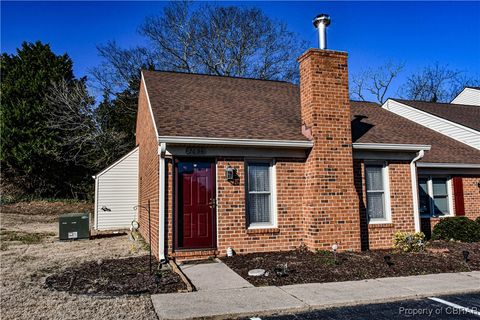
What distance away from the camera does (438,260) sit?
27.5ft

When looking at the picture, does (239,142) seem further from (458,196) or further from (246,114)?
(458,196)

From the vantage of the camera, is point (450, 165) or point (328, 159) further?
point (450, 165)

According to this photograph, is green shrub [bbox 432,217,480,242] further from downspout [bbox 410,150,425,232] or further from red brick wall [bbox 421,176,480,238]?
red brick wall [bbox 421,176,480,238]

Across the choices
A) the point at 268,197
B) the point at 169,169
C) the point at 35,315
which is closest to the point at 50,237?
the point at 169,169

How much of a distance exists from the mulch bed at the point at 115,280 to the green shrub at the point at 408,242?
5.68m

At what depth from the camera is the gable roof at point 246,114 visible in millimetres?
9380

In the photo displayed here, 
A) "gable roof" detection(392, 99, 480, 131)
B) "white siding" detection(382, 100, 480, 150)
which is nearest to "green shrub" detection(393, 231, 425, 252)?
"white siding" detection(382, 100, 480, 150)

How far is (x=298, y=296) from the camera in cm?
578

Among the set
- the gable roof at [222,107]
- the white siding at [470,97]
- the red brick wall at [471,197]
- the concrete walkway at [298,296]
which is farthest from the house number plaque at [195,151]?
the white siding at [470,97]

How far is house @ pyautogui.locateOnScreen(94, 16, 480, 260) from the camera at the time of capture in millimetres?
8758

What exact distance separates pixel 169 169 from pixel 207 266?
2294 millimetres

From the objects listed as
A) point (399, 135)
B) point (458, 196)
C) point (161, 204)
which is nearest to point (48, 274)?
point (161, 204)

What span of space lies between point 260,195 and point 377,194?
130 inches

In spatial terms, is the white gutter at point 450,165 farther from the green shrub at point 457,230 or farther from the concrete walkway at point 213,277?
the concrete walkway at point 213,277
